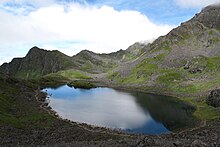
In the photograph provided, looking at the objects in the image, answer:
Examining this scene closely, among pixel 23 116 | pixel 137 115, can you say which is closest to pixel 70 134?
pixel 23 116

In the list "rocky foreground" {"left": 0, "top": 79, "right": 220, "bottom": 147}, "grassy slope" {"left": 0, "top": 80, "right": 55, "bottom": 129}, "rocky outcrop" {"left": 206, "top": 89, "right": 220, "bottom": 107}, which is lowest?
"rocky foreground" {"left": 0, "top": 79, "right": 220, "bottom": 147}

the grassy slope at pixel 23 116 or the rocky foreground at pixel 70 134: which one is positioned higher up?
the grassy slope at pixel 23 116

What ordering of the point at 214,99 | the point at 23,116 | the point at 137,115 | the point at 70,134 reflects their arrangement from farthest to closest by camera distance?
1. the point at 214,99
2. the point at 137,115
3. the point at 23,116
4. the point at 70,134

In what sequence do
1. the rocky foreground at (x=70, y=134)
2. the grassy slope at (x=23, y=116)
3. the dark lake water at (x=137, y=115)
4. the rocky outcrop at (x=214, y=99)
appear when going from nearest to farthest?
the rocky foreground at (x=70, y=134), the grassy slope at (x=23, y=116), the dark lake water at (x=137, y=115), the rocky outcrop at (x=214, y=99)

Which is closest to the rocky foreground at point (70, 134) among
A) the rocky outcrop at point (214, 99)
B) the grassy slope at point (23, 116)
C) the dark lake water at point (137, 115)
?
the grassy slope at point (23, 116)

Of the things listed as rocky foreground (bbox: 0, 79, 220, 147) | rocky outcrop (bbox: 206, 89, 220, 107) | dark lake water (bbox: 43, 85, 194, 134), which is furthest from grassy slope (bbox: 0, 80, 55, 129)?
rocky outcrop (bbox: 206, 89, 220, 107)

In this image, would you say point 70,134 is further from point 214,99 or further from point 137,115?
point 214,99

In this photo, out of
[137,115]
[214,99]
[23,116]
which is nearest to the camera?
[23,116]

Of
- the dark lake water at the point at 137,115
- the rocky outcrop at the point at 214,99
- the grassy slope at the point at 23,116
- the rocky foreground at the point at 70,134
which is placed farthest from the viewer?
the rocky outcrop at the point at 214,99

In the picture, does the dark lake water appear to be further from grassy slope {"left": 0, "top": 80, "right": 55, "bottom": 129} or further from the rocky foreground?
grassy slope {"left": 0, "top": 80, "right": 55, "bottom": 129}

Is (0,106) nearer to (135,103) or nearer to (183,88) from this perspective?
(135,103)

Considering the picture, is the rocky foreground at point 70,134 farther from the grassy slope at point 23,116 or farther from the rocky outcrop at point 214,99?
the rocky outcrop at point 214,99

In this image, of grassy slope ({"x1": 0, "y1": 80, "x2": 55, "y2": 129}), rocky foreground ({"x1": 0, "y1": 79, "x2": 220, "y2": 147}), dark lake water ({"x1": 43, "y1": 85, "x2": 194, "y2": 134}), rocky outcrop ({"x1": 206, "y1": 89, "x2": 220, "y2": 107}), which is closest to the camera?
rocky foreground ({"x1": 0, "y1": 79, "x2": 220, "y2": 147})

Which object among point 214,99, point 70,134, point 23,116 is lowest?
point 70,134
